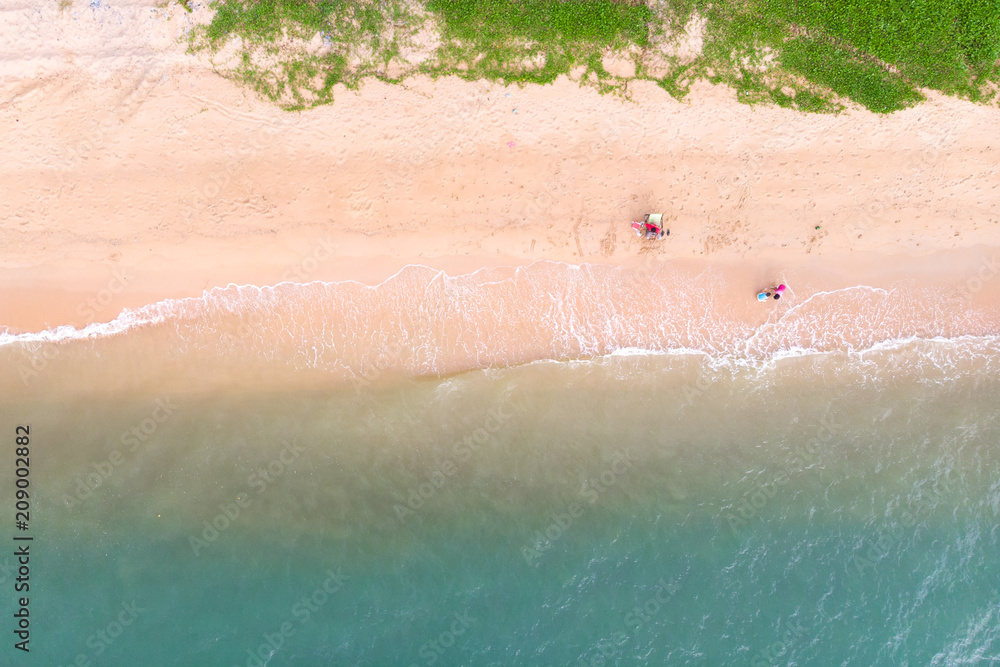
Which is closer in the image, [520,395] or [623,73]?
[623,73]

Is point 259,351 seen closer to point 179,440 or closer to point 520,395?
point 179,440

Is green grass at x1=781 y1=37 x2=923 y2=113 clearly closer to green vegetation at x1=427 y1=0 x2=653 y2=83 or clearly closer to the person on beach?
green vegetation at x1=427 y1=0 x2=653 y2=83

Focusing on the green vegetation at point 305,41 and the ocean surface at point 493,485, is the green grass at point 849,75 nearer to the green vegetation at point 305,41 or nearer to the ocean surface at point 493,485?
the ocean surface at point 493,485

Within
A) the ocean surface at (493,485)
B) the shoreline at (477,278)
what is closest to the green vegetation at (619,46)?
the shoreline at (477,278)

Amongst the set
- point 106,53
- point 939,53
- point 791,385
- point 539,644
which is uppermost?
point 939,53

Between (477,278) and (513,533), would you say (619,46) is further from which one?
(513,533)

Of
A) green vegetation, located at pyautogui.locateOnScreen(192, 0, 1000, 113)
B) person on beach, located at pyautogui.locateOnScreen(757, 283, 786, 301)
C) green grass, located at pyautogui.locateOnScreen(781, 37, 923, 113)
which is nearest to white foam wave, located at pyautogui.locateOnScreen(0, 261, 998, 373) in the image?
person on beach, located at pyautogui.locateOnScreen(757, 283, 786, 301)

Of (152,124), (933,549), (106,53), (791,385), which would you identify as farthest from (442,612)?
(106,53)
